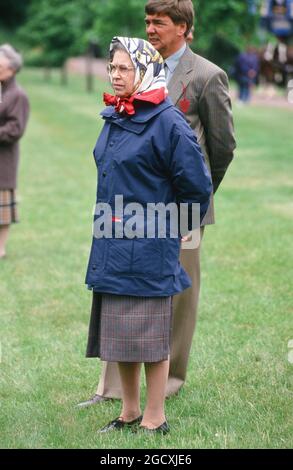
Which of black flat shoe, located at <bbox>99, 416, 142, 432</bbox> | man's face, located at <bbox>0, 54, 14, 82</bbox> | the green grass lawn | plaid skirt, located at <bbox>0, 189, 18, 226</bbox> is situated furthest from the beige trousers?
plaid skirt, located at <bbox>0, 189, 18, 226</bbox>

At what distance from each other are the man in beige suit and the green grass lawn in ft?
0.66

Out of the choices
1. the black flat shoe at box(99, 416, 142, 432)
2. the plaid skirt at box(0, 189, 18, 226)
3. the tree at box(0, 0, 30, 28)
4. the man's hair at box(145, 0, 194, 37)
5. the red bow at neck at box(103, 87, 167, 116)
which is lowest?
the tree at box(0, 0, 30, 28)

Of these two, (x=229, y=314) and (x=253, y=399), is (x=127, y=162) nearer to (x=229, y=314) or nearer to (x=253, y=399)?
(x=253, y=399)

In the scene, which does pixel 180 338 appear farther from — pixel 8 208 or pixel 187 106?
pixel 8 208

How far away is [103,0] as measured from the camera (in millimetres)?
39094

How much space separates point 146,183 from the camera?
15.8 feet

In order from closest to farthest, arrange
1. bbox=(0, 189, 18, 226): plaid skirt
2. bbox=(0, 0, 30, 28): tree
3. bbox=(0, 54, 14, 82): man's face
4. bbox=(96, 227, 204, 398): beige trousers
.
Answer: bbox=(96, 227, 204, 398): beige trousers < bbox=(0, 54, 14, 82): man's face < bbox=(0, 189, 18, 226): plaid skirt < bbox=(0, 0, 30, 28): tree

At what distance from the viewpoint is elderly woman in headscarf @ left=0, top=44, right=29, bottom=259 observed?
9156 millimetres

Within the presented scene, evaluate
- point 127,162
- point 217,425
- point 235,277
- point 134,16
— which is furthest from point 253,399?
point 134,16

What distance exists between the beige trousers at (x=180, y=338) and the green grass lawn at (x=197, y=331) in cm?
10

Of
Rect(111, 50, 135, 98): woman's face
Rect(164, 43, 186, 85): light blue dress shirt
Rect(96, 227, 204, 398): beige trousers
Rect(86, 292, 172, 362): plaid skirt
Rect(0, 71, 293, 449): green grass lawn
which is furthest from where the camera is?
Rect(96, 227, 204, 398): beige trousers

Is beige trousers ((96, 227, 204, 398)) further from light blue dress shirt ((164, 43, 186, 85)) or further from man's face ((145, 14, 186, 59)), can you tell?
man's face ((145, 14, 186, 59))

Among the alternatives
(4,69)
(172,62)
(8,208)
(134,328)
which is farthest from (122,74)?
(8,208)
